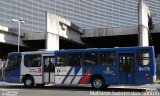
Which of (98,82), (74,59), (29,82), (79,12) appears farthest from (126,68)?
(79,12)

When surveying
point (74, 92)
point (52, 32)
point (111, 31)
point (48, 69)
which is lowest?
point (74, 92)

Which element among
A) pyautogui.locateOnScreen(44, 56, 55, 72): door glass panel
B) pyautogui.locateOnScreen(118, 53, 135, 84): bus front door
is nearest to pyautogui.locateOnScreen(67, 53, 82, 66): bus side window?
pyautogui.locateOnScreen(44, 56, 55, 72): door glass panel

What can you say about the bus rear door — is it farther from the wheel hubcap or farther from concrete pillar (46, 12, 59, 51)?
concrete pillar (46, 12, 59, 51)

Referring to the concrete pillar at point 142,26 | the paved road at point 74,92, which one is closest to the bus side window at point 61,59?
the paved road at point 74,92

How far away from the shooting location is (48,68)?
2406 cm

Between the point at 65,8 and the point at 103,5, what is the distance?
12927 millimetres

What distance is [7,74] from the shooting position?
2573 centimetres

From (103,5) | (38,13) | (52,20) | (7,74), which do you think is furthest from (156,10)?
(7,74)

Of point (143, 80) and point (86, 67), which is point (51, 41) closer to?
point (86, 67)

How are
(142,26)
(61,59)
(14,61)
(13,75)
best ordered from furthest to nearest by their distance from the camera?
(142,26)
(14,61)
(13,75)
(61,59)

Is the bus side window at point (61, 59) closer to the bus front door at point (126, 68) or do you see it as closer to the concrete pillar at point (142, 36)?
the bus front door at point (126, 68)

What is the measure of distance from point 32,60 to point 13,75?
76.9 inches

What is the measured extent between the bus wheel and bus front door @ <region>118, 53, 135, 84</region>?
1.21 meters

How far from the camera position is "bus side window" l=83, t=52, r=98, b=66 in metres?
22.0
